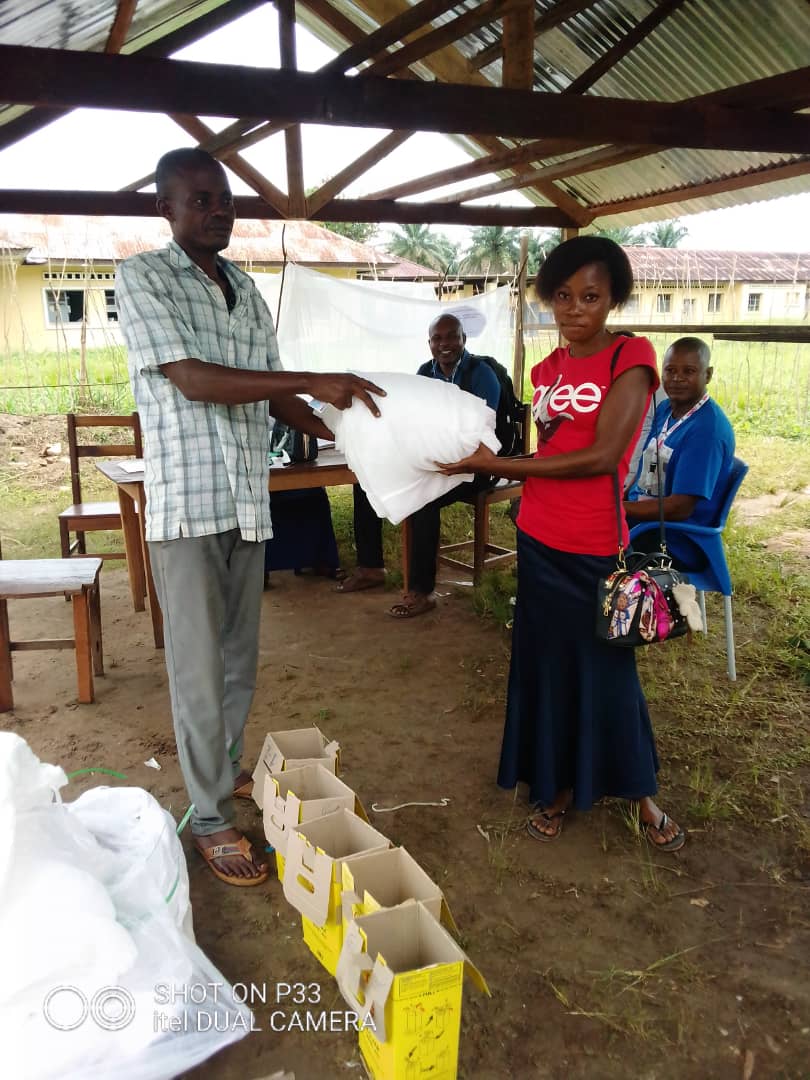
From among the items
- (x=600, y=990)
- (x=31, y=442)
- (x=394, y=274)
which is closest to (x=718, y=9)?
(x=600, y=990)

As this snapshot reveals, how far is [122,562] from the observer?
17.1 ft

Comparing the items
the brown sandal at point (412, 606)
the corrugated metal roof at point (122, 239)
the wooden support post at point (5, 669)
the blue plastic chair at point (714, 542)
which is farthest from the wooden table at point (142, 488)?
the corrugated metal roof at point (122, 239)

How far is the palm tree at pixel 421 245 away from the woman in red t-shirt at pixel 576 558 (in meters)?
41.0

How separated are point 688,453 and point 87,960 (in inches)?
105

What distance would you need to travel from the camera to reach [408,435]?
2057mm

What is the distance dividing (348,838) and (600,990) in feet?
2.25

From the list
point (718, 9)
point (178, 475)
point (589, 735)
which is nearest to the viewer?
point (178, 475)

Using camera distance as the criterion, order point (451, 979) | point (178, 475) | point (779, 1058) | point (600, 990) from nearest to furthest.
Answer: point (451, 979)
point (779, 1058)
point (600, 990)
point (178, 475)

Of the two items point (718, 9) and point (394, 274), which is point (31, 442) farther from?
point (718, 9)

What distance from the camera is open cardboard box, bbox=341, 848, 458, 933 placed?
1.53 metres

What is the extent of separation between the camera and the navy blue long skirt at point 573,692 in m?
2.06

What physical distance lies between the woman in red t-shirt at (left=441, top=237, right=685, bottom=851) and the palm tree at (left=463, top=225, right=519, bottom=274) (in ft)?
112

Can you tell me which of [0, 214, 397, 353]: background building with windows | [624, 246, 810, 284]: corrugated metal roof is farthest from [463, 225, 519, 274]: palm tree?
[0, 214, 397, 353]: background building with windows

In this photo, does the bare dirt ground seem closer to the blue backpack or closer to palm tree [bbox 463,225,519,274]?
the blue backpack
